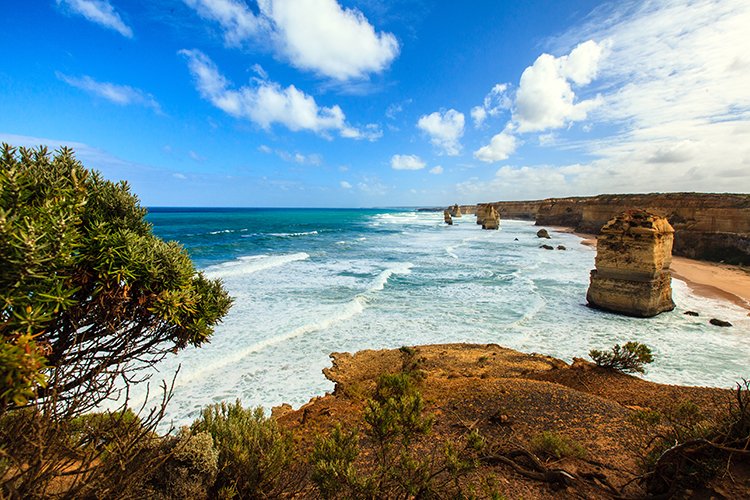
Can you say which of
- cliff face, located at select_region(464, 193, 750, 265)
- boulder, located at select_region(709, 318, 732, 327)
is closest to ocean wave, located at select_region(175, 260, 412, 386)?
boulder, located at select_region(709, 318, 732, 327)

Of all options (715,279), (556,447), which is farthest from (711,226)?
(556,447)

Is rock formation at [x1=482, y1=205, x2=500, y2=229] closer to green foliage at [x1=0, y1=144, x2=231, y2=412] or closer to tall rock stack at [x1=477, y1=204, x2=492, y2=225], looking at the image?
tall rock stack at [x1=477, y1=204, x2=492, y2=225]

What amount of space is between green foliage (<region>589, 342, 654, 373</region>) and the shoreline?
14334 millimetres

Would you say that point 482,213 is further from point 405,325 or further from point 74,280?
point 74,280

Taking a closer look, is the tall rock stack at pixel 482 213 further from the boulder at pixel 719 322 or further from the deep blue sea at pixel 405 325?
the boulder at pixel 719 322

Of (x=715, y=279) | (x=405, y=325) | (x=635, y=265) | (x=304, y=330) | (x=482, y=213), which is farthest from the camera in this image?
(x=482, y=213)

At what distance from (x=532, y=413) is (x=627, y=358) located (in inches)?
159

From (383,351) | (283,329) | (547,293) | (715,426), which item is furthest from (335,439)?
(547,293)

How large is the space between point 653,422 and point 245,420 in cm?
631

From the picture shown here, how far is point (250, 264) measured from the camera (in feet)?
90.8

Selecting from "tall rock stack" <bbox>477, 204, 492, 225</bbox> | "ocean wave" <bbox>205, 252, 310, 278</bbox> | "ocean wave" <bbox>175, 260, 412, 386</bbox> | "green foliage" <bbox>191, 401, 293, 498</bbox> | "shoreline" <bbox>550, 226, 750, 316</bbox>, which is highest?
"tall rock stack" <bbox>477, 204, 492, 225</bbox>

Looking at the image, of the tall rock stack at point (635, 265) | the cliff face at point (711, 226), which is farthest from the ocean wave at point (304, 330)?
the cliff face at point (711, 226)

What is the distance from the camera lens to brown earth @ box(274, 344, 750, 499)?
13.7 ft

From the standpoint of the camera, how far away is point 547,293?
18906mm
